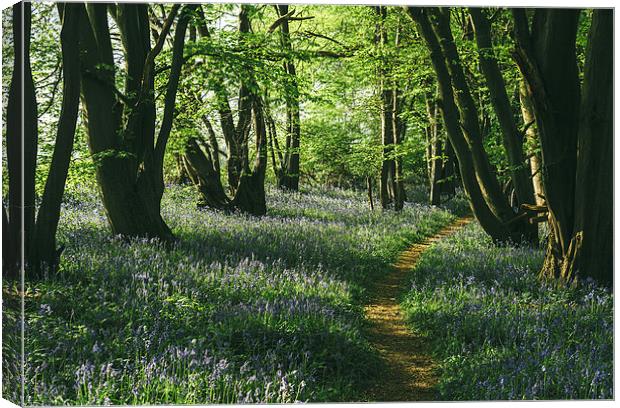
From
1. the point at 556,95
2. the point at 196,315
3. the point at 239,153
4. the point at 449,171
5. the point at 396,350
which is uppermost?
the point at 556,95

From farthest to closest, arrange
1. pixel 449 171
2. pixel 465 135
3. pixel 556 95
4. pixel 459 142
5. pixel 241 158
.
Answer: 1. pixel 465 135
2. pixel 459 142
3. pixel 449 171
4. pixel 241 158
5. pixel 556 95

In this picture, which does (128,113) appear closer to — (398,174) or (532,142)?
(398,174)

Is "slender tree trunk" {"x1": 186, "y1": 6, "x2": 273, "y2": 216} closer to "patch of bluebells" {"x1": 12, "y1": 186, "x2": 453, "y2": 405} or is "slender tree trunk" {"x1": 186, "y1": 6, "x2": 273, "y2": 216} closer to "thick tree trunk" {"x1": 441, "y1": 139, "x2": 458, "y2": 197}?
"patch of bluebells" {"x1": 12, "y1": 186, "x2": 453, "y2": 405}

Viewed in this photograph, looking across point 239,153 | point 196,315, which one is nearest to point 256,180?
point 239,153

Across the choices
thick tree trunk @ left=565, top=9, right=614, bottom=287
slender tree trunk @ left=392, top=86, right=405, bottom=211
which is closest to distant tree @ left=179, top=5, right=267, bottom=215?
slender tree trunk @ left=392, top=86, right=405, bottom=211

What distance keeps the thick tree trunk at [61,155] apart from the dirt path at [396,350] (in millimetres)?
2968

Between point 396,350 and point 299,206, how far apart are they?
258 cm

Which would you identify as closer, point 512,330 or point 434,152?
point 512,330

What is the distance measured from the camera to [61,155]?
5738 millimetres

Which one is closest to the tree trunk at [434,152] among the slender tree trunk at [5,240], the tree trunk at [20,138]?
the tree trunk at [20,138]

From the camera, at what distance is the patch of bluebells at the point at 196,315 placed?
4844 mm

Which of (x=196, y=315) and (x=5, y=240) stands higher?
(x=5, y=240)

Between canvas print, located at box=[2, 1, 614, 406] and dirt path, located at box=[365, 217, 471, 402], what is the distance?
0.03m

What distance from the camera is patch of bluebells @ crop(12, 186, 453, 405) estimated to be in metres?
4.84
